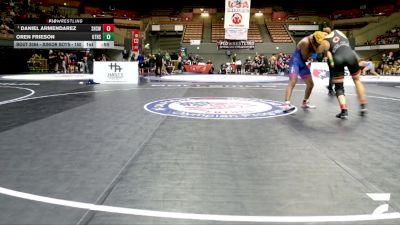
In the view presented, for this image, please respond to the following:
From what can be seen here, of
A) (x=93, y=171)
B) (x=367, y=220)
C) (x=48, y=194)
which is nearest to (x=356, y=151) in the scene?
(x=367, y=220)

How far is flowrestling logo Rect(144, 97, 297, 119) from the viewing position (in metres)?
6.22

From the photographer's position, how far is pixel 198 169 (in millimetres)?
3271

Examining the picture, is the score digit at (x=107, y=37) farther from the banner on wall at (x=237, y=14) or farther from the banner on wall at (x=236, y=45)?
the banner on wall at (x=236, y=45)

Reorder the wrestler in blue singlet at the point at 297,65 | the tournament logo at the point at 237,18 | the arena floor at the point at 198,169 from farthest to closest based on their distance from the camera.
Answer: the tournament logo at the point at 237,18 → the wrestler in blue singlet at the point at 297,65 → the arena floor at the point at 198,169

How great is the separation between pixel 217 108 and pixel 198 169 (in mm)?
3834

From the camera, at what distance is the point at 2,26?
21.1 meters

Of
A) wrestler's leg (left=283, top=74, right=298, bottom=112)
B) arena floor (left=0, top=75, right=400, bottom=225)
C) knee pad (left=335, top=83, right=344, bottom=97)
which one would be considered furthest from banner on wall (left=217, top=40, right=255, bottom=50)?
arena floor (left=0, top=75, right=400, bottom=225)

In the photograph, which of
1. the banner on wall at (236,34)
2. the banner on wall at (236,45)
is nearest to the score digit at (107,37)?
the banner on wall at (236,34)

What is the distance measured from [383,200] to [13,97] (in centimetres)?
827
